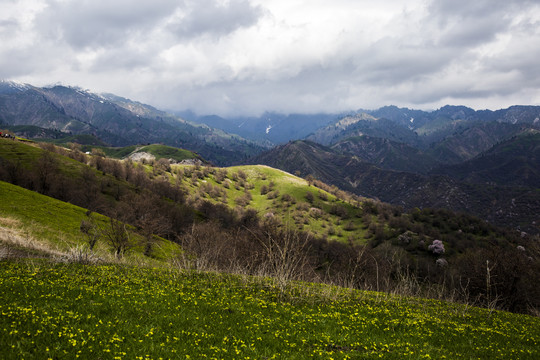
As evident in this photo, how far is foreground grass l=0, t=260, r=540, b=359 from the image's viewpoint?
375 inches

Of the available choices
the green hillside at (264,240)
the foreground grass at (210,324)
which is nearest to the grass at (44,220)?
the green hillside at (264,240)

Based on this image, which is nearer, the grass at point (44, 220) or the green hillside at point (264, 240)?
the green hillside at point (264, 240)

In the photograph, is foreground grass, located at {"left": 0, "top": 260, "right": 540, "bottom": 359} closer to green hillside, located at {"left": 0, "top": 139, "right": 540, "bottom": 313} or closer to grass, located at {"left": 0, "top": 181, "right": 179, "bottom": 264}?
green hillside, located at {"left": 0, "top": 139, "right": 540, "bottom": 313}

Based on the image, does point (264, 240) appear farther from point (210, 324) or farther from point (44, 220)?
point (210, 324)

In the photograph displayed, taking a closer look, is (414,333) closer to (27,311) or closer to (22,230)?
(27,311)

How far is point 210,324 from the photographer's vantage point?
12.4 metres

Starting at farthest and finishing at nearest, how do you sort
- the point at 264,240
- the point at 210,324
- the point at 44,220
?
the point at 264,240 < the point at 44,220 < the point at 210,324

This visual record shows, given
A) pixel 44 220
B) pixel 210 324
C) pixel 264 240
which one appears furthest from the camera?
pixel 264 240

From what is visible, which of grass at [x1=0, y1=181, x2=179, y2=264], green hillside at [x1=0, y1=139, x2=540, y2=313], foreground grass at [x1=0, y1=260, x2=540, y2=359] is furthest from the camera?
grass at [x1=0, y1=181, x2=179, y2=264]

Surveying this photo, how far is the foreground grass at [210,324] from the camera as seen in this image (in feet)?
31.2

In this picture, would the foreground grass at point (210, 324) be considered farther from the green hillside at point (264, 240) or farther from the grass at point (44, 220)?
the grass at point (44, 220)

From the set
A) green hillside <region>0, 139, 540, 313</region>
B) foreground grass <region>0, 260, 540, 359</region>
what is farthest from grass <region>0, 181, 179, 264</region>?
foreground grass <region>0, 260, 540, 359</region>

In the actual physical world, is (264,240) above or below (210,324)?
below

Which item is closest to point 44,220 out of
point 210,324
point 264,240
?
point 264,240
